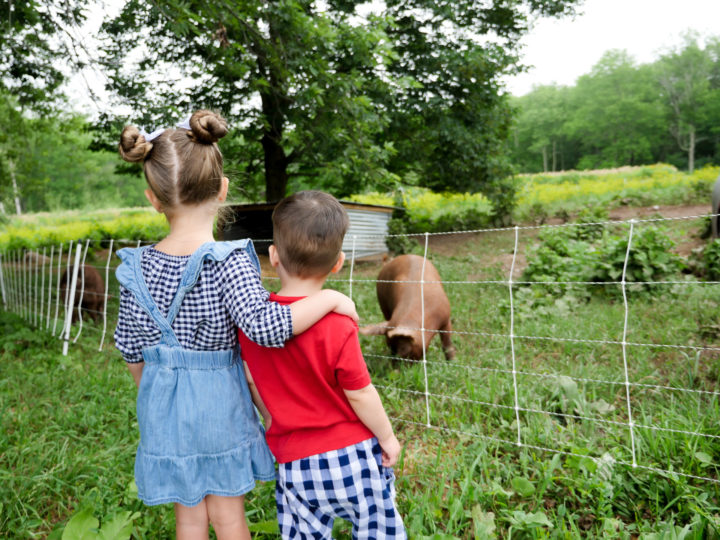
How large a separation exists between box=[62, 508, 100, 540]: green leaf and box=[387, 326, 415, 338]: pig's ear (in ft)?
7.12

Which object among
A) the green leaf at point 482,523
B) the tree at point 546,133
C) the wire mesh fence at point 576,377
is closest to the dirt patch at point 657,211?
the wire mesh fence at point 576,377

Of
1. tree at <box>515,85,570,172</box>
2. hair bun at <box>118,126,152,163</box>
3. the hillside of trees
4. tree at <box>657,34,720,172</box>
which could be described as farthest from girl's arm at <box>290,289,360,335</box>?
tree at <box>515,85,570,172</box>

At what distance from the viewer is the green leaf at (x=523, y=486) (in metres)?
2.29

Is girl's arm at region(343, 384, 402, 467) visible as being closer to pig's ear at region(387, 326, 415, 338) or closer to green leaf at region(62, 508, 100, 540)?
green leaf at region(62, 508, 100, 540)

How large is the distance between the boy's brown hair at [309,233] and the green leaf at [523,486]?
1.53 meters

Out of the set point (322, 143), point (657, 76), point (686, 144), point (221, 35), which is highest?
point (657, 76)

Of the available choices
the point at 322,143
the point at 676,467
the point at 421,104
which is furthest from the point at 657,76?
the point at 676,467

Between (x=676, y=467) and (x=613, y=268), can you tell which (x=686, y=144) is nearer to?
(x=613, y=268)

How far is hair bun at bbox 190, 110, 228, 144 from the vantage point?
4.99 feet

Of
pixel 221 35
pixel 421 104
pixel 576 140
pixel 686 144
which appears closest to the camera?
pixel 221 35

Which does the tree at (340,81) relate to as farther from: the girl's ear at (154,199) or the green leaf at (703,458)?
the green leaf at (703,458)

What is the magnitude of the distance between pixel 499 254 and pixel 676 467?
25.4ft

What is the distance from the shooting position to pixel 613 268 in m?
5.72

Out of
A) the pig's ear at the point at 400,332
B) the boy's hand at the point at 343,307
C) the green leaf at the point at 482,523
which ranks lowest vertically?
the green leaf at the point at 482,523
